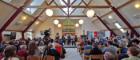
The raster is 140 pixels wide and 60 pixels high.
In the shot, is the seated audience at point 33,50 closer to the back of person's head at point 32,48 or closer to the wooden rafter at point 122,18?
the back of person's head at point 32,48

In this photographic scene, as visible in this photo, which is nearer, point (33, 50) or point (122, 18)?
point (33, 50)

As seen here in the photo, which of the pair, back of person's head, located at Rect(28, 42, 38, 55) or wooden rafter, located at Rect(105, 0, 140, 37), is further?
wooden rafter, located at Rect(105, 0, 140, 37)

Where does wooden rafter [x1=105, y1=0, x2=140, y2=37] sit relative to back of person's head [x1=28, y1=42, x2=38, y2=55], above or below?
above

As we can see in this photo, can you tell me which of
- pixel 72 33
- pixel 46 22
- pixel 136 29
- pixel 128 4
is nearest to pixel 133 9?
pixel 128 4

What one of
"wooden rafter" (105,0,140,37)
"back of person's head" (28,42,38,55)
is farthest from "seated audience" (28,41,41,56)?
"wooden rafter" (105,0,140,37)

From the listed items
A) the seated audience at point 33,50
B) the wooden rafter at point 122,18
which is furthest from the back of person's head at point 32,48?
the wooden rafter at point 122,18

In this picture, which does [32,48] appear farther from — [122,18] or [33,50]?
[122,18]

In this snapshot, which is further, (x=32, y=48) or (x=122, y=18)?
(x=122, y=18)

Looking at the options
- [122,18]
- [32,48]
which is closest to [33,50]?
[32,48]

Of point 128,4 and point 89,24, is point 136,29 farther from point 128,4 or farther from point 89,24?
point 89,24

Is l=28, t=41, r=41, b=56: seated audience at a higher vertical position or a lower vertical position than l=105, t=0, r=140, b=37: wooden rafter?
lower

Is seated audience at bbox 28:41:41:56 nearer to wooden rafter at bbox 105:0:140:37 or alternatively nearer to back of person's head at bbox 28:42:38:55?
back of person's head at bbox 28:42:38:55

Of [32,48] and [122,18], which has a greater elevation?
[122,18]

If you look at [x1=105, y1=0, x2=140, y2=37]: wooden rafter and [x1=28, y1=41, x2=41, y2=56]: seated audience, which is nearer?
[x1=28, y1=41, x2=41, y2=56]: seated audience
